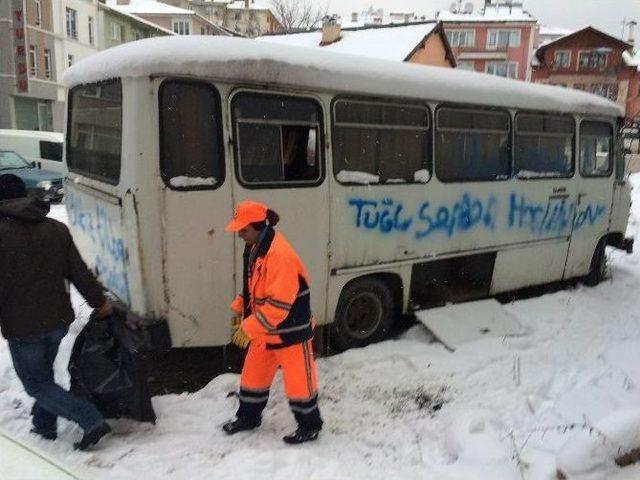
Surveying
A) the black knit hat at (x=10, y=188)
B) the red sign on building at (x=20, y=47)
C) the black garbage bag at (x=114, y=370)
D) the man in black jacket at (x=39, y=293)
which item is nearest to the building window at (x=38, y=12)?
the red sign on building at (x=20, y=47)

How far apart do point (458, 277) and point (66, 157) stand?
4.46 meters

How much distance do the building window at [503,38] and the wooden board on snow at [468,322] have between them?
52351mm

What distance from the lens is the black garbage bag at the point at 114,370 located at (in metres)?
3.74

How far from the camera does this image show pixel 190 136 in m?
4.34

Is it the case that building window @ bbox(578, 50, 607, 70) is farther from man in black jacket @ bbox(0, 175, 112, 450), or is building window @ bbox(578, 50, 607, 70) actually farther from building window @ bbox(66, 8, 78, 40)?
man in black jacket @ bbox(0, 175, 112, 450)

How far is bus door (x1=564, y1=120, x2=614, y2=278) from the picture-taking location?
298 inches

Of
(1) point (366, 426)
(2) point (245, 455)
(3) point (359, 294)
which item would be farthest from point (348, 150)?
(2) point (245, 455)

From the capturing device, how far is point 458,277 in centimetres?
663

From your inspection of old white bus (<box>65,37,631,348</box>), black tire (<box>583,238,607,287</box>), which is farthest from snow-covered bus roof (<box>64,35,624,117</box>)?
black tire (<box>583,238,607,287</box>)

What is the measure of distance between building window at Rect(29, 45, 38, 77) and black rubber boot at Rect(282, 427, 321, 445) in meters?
32.0

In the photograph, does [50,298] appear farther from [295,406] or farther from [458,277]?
[458,277]

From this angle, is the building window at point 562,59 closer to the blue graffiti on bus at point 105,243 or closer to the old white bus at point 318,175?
the old white bus at point 318,175

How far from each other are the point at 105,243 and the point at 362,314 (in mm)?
2498

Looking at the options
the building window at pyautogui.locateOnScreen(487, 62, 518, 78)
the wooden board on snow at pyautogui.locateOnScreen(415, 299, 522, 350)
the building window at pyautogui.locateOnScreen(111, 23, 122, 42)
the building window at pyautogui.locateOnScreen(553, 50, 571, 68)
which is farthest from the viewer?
the building window at pyautogui.locateOnScreen(487, 62, 518, 78)
